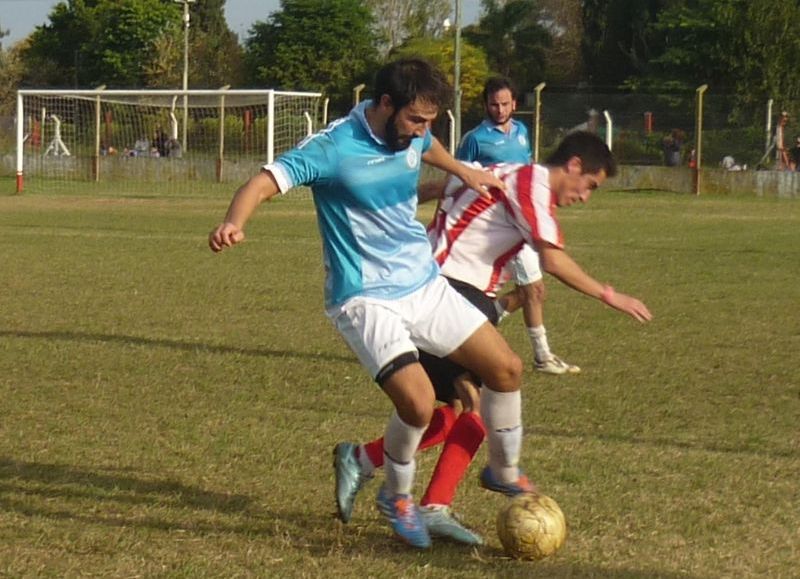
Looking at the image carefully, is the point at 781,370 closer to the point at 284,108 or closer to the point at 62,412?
the point at 62,412

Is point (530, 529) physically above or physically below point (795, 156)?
below

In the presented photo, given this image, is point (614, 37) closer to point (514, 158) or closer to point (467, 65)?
point (467, 65)

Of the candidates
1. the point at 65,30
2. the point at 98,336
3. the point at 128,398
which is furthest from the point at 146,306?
the point at 65,30

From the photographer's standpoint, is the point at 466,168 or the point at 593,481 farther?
the point at 593,481

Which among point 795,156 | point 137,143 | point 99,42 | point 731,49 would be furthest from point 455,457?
point 99,42

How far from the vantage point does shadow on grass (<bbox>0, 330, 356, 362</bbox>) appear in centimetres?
970

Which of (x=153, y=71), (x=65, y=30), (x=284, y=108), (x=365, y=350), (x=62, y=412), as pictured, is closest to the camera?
(x=365, y=350)

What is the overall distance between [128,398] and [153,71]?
2503 inches

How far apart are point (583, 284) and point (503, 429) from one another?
0.61 m

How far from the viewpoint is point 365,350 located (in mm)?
5051

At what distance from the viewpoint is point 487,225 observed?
19.5 ft

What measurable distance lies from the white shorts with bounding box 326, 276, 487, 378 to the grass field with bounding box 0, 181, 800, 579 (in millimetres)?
714

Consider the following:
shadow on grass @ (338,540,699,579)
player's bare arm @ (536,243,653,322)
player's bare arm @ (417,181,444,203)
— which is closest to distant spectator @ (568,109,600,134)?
player's bare arm @ (417,181,444,203)

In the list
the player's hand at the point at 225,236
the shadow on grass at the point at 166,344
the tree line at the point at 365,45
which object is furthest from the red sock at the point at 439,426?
the tree line at the point at 365,45
